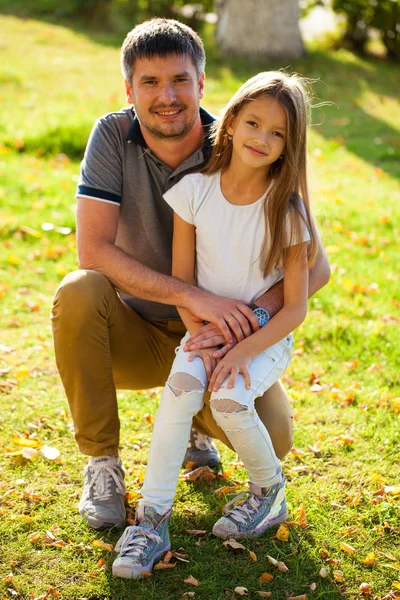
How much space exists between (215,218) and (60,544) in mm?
1361

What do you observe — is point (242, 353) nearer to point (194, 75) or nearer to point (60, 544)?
point (60, 544)

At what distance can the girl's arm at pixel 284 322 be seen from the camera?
278 centimetres

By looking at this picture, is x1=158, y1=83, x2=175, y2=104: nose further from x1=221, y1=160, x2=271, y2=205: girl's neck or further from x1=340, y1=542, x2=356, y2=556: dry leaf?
x1=340, y1=542, x2=356, y2=556: dry leaf

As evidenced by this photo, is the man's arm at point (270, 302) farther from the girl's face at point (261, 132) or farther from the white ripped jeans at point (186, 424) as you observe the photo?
the girl's face at point (261, 132)

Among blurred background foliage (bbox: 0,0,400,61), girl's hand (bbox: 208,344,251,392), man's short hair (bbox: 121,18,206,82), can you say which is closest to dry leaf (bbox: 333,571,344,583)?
girl's hand (bbox: 208,344,251,392)

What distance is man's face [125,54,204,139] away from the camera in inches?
125

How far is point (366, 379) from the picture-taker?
13.5 ft

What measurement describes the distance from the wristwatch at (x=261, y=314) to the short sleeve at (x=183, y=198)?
0.43 meters

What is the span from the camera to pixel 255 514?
113 inches

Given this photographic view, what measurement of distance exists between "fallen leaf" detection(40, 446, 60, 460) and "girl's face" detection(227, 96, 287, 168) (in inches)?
59.7

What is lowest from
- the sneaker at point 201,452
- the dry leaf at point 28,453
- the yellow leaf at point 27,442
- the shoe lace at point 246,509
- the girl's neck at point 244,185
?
the yellow leaf at point 27,442

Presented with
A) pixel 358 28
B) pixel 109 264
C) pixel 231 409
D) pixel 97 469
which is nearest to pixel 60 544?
pixel 97 469

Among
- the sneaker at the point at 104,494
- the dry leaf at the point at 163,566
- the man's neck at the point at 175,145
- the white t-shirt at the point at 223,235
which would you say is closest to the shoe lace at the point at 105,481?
the sneaker at the point at 104,494

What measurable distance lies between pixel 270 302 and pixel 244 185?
0.47 meters
